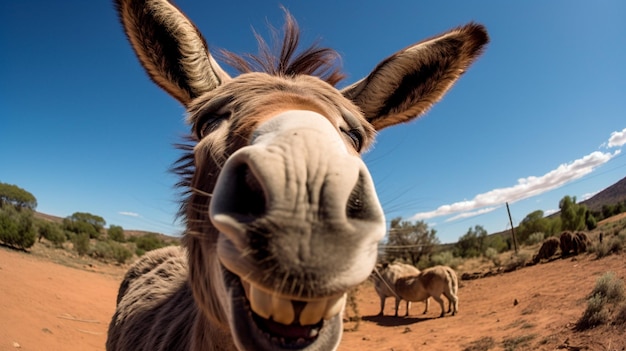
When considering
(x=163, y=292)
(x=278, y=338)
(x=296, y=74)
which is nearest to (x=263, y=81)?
(x=296, y=74)

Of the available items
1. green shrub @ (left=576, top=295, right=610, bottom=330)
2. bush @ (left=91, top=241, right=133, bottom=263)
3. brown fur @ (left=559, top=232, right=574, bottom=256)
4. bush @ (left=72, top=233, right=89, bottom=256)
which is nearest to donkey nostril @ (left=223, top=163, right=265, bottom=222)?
green shrub @ (left=576, top=295, right=610, bottom=330)

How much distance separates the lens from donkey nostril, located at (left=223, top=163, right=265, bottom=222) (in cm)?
114

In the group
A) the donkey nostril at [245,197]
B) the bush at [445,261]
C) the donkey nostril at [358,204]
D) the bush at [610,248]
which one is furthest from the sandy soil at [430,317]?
the bush at [445,261]

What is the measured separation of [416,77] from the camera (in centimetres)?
287

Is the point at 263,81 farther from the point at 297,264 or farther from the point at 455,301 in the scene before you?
the point at 455,301

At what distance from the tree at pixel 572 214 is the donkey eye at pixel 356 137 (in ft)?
140

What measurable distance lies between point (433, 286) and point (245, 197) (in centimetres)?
1484

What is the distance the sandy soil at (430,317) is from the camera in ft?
23.0

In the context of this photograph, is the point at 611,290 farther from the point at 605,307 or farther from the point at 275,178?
the point at 275,178

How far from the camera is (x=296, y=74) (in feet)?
9.00

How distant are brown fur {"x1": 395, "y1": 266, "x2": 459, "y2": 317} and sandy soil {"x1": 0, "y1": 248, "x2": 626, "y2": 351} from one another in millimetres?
733

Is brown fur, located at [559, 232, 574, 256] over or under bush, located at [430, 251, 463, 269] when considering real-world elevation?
over

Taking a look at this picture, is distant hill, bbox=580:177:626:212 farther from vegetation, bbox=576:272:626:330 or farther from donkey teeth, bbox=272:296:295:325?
donkey teeth, bbox=272:296:295:325

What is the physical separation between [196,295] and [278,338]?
37.1 inches
